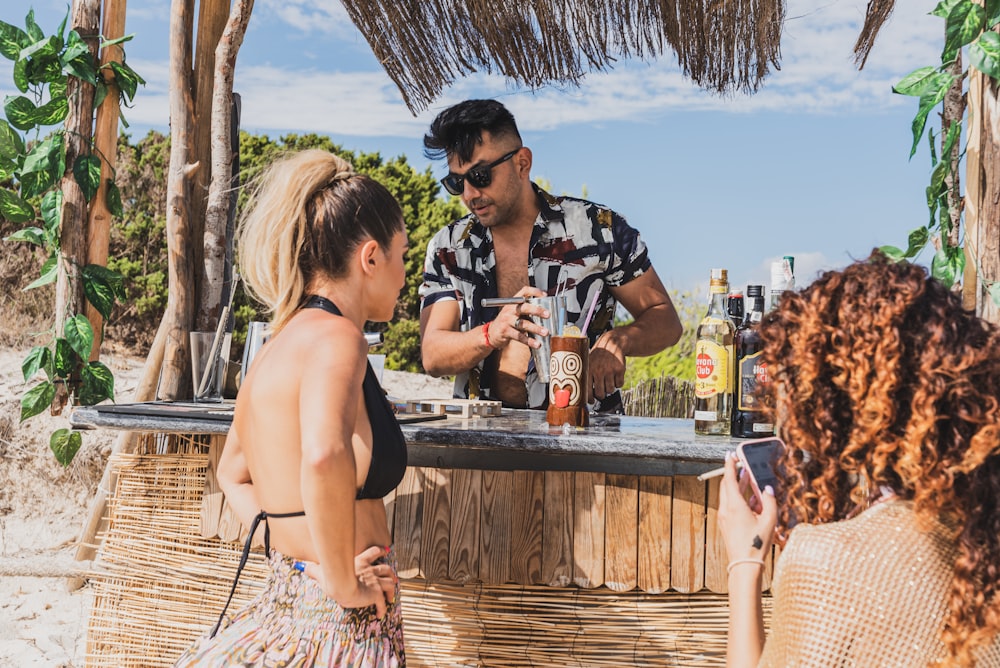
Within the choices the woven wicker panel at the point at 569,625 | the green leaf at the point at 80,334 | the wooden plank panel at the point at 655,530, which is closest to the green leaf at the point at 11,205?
the green leaf at the point at 80,334

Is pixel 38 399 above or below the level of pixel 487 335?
below

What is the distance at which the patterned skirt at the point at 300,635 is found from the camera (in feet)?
5.95

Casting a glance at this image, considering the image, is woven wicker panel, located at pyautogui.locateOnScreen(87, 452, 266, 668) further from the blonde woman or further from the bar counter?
the blonde woman

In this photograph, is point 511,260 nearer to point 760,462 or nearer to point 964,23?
point 964,23

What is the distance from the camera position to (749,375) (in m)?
2.31

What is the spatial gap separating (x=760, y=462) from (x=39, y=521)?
19.9 feet

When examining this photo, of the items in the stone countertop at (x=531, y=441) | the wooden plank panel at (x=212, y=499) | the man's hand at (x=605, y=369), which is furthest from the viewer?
the man's hand at (x=605, y=369)

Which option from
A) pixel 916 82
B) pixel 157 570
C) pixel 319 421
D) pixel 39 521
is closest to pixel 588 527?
pixel 319 421

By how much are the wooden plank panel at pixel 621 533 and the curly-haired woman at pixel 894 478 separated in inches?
40.3

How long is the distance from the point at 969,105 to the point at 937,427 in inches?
67.3

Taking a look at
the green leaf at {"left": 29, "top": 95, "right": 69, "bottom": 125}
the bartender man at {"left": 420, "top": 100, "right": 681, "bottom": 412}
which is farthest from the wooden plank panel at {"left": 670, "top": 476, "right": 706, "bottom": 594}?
the green leaf at {"left": 29, "top": 95, "right": 69, "bottom": 125}

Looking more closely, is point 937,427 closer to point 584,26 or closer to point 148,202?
point 584,26

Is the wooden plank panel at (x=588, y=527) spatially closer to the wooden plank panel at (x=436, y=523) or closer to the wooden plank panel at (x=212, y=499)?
the wooden plank panel at (x=436, y=523)

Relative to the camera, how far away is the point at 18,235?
13.2 feet
